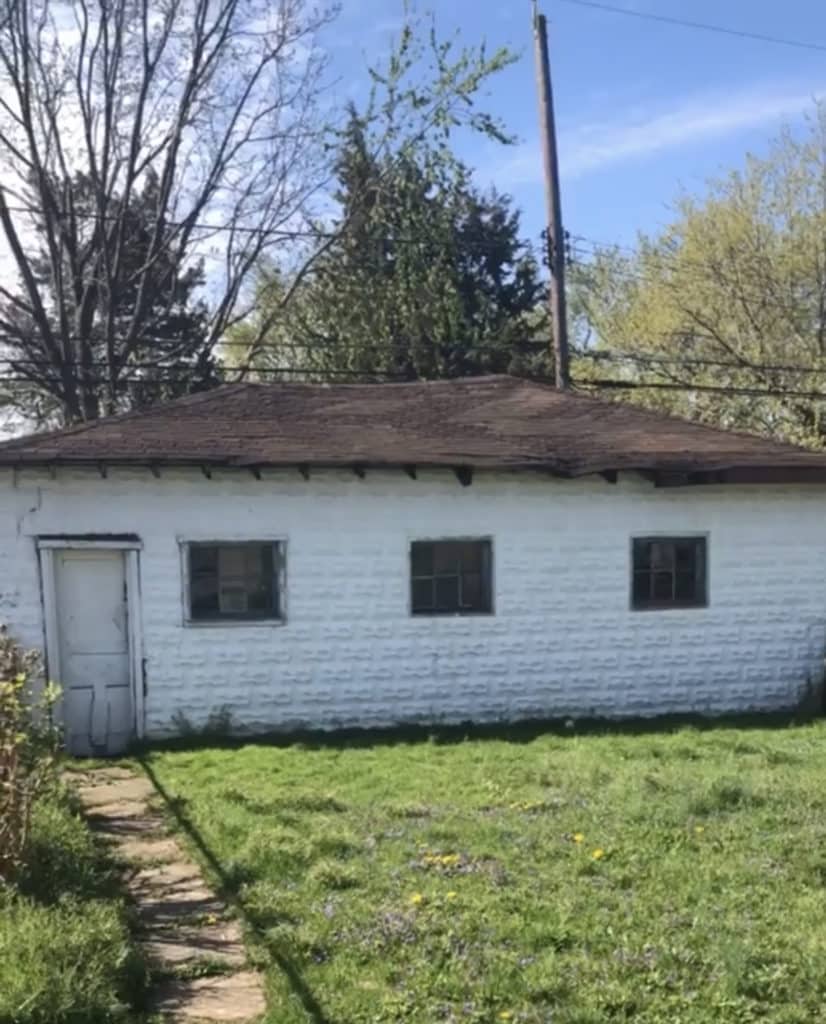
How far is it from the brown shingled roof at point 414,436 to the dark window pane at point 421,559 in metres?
1.00

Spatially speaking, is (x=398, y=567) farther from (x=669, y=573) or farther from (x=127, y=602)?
(x=669, y=573)

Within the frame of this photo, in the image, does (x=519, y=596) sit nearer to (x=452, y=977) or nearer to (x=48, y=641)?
(x=48, y=641)

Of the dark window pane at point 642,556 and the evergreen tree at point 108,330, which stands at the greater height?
the evergreen tree at point 108,330

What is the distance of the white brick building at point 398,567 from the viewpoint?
1141 cm

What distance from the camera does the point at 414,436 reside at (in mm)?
12703

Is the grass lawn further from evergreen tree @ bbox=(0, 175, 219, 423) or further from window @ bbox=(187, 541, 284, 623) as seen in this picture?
evergreen tree @ bbox=(0, 175, 219, 423)

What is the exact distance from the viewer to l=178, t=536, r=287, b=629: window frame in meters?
11.6

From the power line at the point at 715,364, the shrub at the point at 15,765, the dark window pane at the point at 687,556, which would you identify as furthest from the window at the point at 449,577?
the power line at the point at 715,364

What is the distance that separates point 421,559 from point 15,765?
668 centimetres

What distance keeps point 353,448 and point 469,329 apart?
16.7 meters

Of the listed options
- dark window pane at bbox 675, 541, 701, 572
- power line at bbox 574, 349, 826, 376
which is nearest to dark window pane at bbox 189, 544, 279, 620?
dark window pane at bbox 675, 541, 701, 572

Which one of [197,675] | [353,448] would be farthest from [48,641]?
[353,448]

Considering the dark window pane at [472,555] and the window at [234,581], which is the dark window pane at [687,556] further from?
the window at [234,581]

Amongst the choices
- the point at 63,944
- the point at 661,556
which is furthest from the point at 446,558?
the point at 63,944
